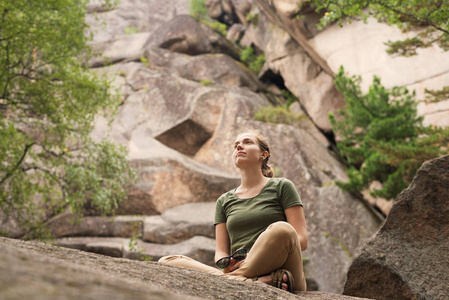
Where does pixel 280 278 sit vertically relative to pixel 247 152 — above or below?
below

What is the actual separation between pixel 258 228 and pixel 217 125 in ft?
44.4

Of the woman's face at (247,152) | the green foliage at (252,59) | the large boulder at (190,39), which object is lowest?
the woman's face at (247,152)

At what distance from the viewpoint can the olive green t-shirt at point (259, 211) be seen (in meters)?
3.88

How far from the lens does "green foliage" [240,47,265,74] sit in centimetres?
2291

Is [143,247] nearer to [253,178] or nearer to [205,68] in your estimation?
[253,178]

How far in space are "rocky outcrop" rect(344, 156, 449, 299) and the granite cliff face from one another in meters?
6.11

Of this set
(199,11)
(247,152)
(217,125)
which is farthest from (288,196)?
(199,11)

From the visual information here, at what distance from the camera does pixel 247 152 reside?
14.0 ft

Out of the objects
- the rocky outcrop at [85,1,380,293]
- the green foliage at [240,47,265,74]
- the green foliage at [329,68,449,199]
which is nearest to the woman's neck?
the green foliage at [329,68,449,199]

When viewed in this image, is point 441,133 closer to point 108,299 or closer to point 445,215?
point 445,215

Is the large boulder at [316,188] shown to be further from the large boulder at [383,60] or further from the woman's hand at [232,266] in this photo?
the woman's hand at [232,266]

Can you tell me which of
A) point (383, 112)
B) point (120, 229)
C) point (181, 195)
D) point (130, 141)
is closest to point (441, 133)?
point (383, 112)

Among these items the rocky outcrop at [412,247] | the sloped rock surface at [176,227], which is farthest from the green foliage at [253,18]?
the rocky outcrop at [412,247]

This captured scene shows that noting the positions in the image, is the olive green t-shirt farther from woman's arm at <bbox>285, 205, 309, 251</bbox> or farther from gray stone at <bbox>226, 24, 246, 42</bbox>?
gray stone at <bbox>226, 24, 246, 42</bbox>
